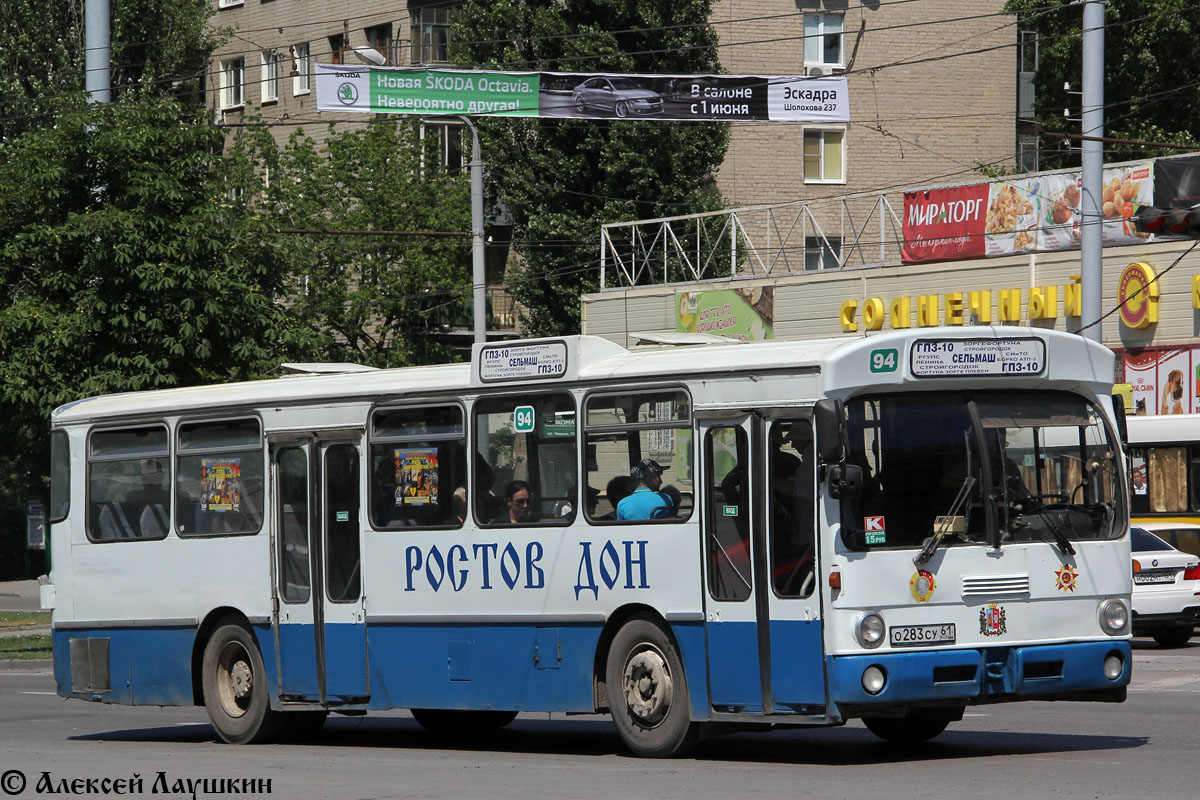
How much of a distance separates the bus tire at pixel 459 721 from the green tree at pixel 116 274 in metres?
9.97

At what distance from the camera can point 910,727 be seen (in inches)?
490

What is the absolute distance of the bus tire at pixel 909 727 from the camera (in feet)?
40.6

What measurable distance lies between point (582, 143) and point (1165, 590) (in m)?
22.7

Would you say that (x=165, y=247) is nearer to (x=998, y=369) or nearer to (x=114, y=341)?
(x=114, y=341)

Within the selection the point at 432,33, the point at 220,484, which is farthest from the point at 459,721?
the point at 432,33

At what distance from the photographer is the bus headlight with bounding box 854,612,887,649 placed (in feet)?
35.4

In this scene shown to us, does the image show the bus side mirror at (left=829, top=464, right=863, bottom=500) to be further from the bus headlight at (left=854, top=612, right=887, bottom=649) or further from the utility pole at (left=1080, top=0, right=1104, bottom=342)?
the utility pole at (left=1080, top=0, right=1104, bottom=342)

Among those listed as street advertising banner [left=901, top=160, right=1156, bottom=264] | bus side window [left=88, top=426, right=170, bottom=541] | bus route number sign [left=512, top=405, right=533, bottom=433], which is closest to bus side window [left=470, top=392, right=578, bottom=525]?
bus route number sign [left=512, top=405, right=533, bottom=433]

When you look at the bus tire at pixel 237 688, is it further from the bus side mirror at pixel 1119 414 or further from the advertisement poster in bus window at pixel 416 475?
the bus side mirror at pixel 1119 414

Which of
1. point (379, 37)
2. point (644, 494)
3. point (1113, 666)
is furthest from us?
point (379, 37)

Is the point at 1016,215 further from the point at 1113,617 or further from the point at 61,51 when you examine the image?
the point at 61,51

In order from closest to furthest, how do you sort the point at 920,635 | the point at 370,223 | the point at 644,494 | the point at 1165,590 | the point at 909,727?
the point at 920,635, the point at 644,494, the point at 909,727, the point at 1165,590, the point at 370,223

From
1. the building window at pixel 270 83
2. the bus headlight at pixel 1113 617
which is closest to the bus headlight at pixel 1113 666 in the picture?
the bus headlight at pixel 1113 617

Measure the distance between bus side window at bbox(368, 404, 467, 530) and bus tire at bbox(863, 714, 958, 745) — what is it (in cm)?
322
